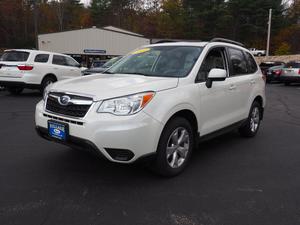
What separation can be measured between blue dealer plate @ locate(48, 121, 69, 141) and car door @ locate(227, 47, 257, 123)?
2659mm

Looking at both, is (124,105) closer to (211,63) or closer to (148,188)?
(148,188)

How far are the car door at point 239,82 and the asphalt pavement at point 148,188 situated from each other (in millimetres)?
651

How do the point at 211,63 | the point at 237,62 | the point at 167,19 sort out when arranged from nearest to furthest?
1. the point at 211,63
2. the point at 237,62
3. the point at 167,19

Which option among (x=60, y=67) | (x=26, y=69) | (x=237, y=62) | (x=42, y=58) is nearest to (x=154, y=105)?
(x=237, y=62)

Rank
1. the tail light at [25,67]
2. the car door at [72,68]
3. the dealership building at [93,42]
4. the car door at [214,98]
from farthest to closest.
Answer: the dealership building at [93,42], the car door at [72,68], the tail light at [25,67], the car door at [214,98]

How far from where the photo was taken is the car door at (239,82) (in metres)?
5.23

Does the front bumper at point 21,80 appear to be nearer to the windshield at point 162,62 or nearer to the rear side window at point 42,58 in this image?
the rear side window at point 42,58

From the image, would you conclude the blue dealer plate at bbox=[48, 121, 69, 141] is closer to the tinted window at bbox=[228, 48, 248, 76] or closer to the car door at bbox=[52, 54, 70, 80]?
the tinted window at bbox=[228, 48, 248, 76]

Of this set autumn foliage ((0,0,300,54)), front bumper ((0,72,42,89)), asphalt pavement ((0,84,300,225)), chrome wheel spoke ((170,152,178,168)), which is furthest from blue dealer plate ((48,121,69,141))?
autumn foliage ((0,0,300,54))

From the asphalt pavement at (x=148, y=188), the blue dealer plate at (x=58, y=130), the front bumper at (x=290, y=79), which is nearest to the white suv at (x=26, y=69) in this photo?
the asphalt pavement at (x=148, y=188)

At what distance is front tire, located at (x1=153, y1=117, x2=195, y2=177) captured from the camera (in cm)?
382

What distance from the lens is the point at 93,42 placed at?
37.9 metres

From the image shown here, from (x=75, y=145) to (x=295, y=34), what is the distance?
176ft

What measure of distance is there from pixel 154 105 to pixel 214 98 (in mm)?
1374
